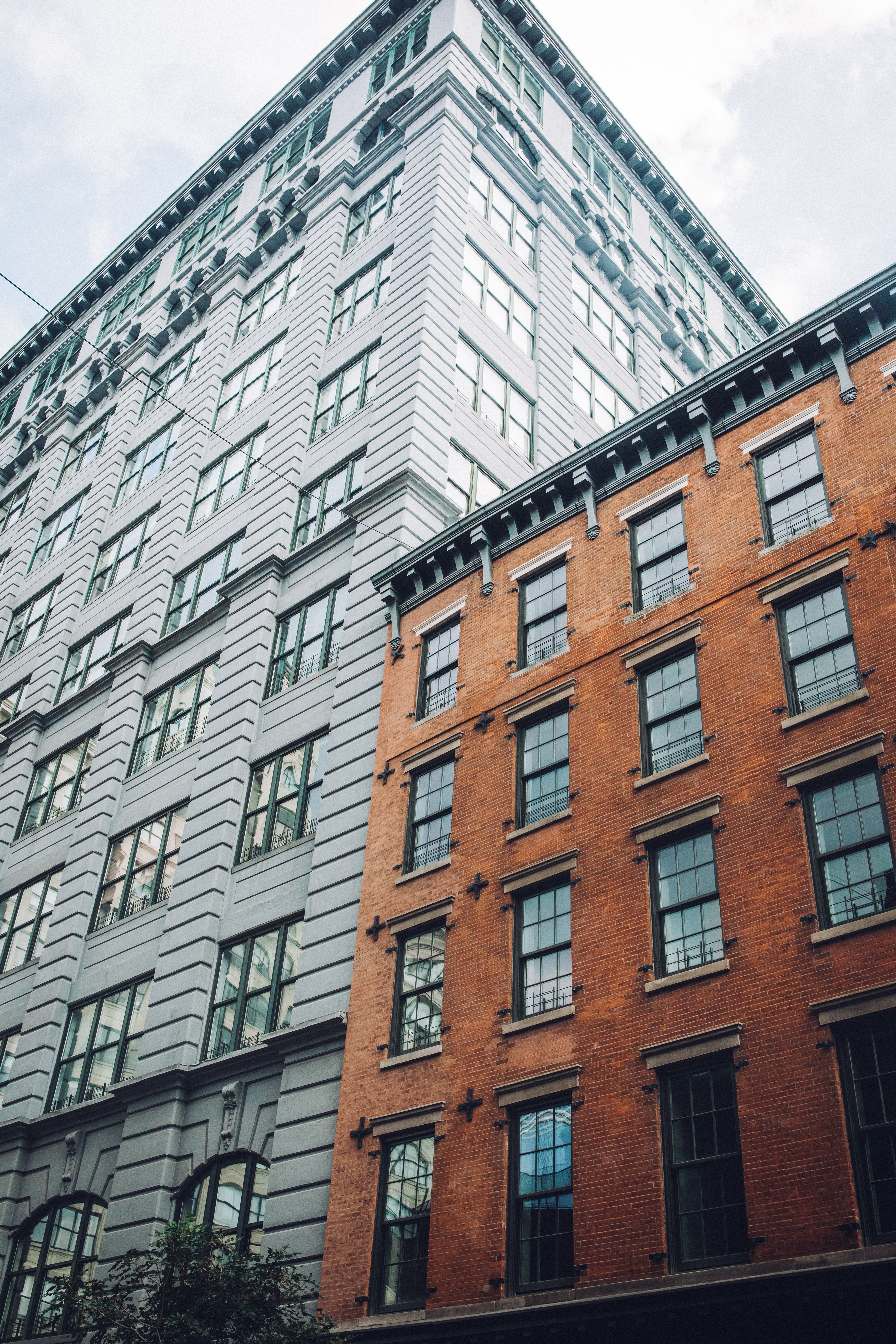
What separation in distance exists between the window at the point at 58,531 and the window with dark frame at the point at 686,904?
3337 centimetres

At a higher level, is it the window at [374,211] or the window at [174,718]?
the window at [374,211]

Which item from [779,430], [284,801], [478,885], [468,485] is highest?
[468,485]

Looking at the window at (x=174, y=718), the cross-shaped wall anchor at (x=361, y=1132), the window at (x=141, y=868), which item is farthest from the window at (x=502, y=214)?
the cross-shaped wall anchor at (x=361, y=1132)

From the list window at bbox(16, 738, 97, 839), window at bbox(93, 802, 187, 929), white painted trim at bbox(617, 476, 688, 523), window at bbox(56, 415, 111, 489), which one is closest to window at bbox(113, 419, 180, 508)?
window at bbox(56, 415, 111, 489)

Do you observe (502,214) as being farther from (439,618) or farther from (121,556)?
(439,618)

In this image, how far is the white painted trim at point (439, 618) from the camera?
25750 millimetres

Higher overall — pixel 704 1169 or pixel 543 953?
pixel 543 953

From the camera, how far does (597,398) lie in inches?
1602

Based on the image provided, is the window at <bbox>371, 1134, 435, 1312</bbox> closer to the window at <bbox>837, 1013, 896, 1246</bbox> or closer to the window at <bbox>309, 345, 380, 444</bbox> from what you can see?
the window at <bbox>837, 1013, 896, 1246</bbox>

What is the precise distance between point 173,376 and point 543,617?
2800cm

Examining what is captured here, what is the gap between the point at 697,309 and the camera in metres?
51.7

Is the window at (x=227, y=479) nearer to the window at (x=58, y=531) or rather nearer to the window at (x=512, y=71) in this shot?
the window at (x=58, y=531)

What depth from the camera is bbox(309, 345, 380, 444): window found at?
34.5 meters

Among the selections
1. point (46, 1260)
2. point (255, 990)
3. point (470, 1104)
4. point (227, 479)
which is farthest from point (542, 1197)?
point (227, 479)
